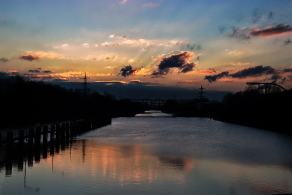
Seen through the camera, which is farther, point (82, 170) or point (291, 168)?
point (291, 168)

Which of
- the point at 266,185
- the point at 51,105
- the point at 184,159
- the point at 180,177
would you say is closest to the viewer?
the point at 266,185

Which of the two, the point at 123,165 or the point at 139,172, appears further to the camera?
the point at 123,165

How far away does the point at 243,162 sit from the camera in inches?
1225

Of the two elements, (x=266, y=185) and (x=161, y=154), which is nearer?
(x=266, y=185)

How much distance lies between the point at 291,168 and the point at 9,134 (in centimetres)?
1563

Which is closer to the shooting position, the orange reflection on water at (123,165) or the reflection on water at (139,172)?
the reflection on water at (139,172)

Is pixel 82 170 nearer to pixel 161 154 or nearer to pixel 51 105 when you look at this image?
pixel 161 154

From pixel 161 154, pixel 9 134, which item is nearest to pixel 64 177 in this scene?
pixel 9 134

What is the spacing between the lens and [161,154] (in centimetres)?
3534

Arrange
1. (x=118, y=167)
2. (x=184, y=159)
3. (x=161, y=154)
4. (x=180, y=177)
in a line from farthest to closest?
1. (x=161, y=154)
2. (x=184, y=159)
3. (x=118, y=167)
4. (x=180, y=177)

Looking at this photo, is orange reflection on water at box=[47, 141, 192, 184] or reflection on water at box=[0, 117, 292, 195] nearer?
reflection on water at box=[0, 117, 292, 195]

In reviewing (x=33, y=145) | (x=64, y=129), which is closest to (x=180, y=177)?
(x=33, y=145)

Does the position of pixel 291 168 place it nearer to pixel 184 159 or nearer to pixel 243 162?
pixel 243 162

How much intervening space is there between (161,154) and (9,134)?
10.4 metres
